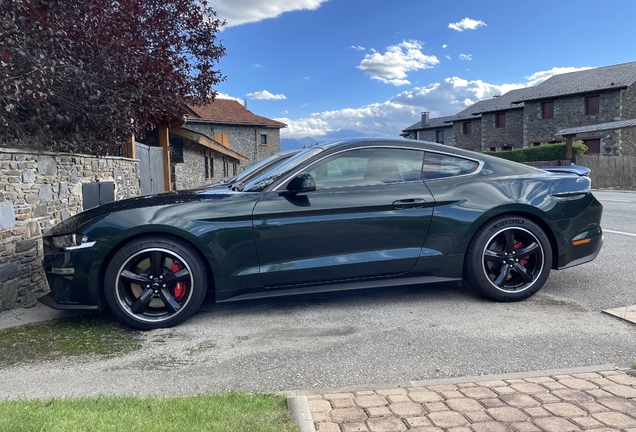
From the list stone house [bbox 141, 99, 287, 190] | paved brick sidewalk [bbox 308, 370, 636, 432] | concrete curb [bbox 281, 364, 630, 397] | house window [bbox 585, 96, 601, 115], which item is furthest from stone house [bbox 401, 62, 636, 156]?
paved brick sidewalk [bbox 308, 370, 636, 432]

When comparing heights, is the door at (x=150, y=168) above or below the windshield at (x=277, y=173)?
above

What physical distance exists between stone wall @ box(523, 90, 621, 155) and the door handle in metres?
32.1

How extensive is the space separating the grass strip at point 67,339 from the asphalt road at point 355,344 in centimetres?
16

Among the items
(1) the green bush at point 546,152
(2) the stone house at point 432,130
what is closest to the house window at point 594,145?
(1) the green bush at point 546,152

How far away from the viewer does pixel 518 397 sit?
246cm

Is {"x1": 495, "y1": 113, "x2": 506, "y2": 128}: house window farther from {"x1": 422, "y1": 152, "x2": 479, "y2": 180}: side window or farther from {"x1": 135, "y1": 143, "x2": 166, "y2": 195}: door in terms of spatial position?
{"x1": 422, "y1": 152, "x2": 479, "y2": 180}: side window

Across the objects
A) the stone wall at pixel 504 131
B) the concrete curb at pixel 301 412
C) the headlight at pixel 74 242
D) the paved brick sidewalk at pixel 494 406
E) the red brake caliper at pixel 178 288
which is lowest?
the paved brick sidewalk at pixel 494 406

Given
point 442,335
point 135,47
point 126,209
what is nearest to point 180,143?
point 135,47

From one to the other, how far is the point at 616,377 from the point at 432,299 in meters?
1.83

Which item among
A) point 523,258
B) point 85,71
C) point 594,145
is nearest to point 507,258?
point 523,258

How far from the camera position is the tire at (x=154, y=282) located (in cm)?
365

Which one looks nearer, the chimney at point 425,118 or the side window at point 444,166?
the side window at point 444,166

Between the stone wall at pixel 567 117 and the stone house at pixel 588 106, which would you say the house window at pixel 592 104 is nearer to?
the stone house at pixel 588 106

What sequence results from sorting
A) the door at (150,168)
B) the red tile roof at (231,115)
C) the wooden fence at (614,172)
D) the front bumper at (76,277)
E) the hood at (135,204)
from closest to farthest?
the front bumper at (76,277)
the hood at (135,204)
the door at (150,168)
the wooden fence at (614,172)
the red tile roof at (231,115)
